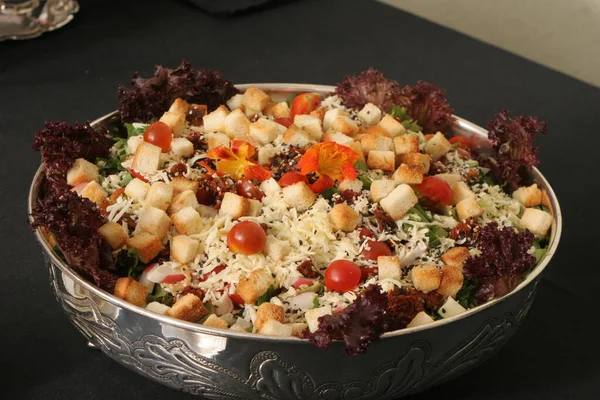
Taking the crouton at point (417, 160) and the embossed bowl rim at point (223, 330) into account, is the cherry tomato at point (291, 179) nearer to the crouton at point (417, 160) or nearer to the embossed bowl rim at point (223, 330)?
the crouton at point (417, 160)

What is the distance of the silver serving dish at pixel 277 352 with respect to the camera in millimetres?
1947

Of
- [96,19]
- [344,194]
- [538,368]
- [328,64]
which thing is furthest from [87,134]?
[96,19]

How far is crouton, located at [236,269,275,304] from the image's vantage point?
84.2 inches

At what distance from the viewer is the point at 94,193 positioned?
97.3 inches

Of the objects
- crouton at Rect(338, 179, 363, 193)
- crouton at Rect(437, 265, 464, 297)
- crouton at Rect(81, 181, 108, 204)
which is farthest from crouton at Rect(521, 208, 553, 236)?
crouton at Rect(81, 181, 108, 204)

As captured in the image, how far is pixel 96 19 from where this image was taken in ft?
16.2

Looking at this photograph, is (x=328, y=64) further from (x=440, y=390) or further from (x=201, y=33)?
(x=440, y=390)

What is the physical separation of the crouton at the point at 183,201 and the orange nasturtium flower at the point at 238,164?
0.50ft

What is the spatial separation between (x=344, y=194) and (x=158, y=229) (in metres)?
0.55

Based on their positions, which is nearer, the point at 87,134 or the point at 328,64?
the point at 87,134

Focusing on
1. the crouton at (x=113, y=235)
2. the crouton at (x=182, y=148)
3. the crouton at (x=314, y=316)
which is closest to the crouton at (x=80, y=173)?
the crouton at (x=182, y=148)

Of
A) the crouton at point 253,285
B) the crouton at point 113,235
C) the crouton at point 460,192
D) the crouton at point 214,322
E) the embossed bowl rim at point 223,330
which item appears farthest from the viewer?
the crouton at point 460,192

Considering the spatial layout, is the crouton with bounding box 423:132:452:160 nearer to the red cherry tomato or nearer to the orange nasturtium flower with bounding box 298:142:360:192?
the red cherry tomato

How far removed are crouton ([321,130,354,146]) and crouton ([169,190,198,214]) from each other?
0.52m
